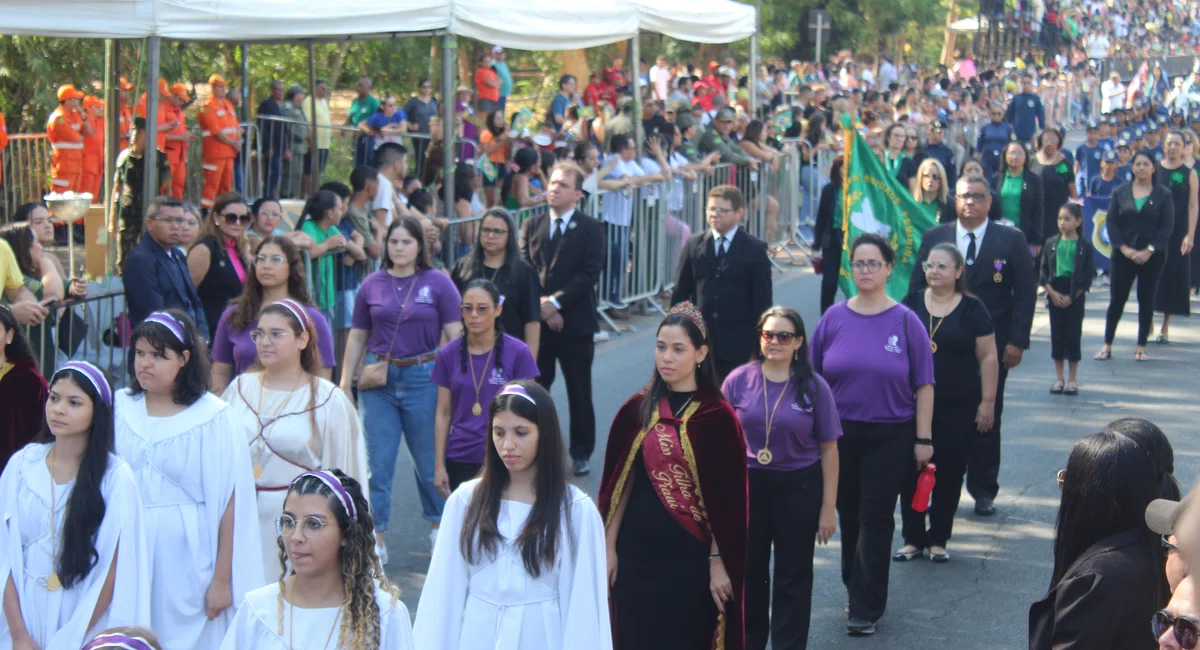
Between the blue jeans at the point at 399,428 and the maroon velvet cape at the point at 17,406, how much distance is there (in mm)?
2005

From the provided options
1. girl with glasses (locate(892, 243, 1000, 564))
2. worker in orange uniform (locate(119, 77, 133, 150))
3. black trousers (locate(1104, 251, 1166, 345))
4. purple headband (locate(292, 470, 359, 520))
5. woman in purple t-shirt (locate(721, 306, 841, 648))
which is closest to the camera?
purple headband (locate(292, 470, 359, 520))

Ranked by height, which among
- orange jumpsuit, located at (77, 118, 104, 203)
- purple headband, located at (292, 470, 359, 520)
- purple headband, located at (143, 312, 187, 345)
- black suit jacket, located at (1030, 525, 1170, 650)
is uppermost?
orange jumpsuit, located at (77, 118, 104, 203)

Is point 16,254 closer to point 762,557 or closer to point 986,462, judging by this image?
point 762,557

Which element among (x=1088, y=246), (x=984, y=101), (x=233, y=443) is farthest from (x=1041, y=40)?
(x=233, y=443)

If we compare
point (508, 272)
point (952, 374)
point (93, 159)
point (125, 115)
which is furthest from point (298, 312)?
point (125, 115)

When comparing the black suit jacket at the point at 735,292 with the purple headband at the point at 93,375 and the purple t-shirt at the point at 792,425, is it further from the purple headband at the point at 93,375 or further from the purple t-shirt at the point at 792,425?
the purple headband at the point at 93,375

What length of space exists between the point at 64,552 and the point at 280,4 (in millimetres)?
5913

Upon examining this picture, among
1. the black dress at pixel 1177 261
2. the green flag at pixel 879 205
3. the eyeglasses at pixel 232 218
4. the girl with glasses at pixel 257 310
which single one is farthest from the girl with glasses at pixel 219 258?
the black dress at pixel 1177 261

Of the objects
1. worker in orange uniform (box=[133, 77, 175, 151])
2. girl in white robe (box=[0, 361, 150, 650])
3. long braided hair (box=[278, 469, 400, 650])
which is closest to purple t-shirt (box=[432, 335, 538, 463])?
girl in white robe (box=[0, 361, 150, 650])

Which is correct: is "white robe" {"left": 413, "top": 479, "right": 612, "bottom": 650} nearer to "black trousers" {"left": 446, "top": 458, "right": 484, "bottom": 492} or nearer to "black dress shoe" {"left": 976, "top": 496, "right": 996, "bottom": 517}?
"black trousers" {"left": 446, "top": 458, "right": 484, "bottom": 492}

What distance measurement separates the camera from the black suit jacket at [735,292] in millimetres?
8617

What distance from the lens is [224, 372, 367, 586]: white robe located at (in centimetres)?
575

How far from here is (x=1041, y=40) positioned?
175 feet

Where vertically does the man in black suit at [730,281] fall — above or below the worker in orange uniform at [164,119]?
below
